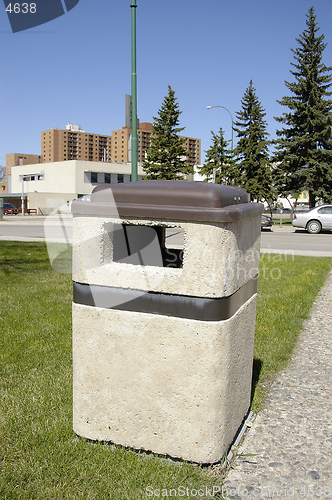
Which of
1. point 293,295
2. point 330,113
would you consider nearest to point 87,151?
point 330,113

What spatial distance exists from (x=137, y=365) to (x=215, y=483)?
27.1 inches

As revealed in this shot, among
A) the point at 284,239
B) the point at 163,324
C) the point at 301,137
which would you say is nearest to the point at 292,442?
the point at 163,324

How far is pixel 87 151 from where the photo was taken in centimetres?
13288

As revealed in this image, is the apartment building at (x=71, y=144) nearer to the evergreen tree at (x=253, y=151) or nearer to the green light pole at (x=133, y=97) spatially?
the evergreen tree at (x=253, y=151)

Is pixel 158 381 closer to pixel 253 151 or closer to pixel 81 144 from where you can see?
pixel 253 151

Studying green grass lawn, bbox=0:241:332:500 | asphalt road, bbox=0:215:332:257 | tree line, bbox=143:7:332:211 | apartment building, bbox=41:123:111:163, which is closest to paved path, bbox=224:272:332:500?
green grass lawn, bbox=0:241:332:500

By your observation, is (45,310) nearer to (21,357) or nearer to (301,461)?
(21,357)

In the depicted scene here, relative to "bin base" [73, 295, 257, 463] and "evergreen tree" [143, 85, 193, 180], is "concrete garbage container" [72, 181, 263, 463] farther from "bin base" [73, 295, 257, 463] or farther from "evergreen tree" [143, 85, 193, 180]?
"evergreen tree" [143, 85, 193, 180]

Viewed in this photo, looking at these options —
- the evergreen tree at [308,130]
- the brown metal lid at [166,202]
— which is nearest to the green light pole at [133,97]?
the brown metal lid at [166,202]

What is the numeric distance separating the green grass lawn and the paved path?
0.42ft

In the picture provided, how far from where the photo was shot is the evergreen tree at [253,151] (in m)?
38.1

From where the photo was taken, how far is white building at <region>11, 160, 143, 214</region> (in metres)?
59.1

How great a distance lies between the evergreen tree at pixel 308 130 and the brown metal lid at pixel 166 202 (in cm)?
2957

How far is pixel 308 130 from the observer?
30.9 meters
